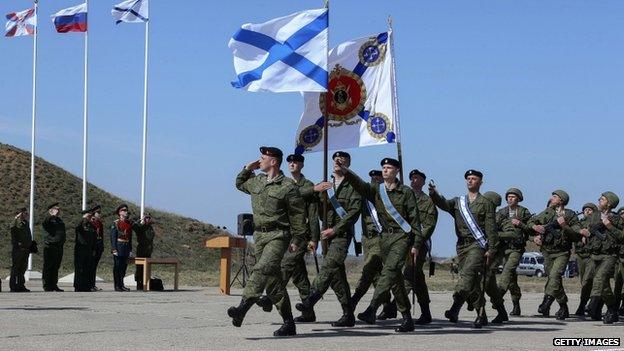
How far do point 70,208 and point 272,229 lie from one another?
5654 centimetres

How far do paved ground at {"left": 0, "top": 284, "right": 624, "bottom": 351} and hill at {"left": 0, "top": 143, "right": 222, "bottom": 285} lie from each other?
132 feet

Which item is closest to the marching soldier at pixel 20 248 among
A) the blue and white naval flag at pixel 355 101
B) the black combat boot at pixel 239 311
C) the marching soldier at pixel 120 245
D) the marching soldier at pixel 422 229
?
the marching soldier at pixel 120 245

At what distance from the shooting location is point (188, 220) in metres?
73.5

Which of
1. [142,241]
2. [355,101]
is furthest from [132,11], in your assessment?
[355,101]

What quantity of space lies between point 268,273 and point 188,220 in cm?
6228

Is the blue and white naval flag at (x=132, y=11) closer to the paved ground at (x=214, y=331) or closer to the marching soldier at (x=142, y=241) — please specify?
the marching soldier at (x=142, y=241)

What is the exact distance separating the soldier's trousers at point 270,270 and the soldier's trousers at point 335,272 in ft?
5.07

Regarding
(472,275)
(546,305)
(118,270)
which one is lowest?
(546,305)

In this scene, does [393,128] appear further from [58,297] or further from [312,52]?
[58,297]

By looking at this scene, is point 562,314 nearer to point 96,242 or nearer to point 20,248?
point 96,242

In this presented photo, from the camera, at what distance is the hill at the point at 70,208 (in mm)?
61531

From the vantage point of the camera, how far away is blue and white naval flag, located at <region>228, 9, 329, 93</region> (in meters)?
16.3

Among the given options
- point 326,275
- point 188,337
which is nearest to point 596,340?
point 326,275

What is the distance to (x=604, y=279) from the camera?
15828 millimetres
